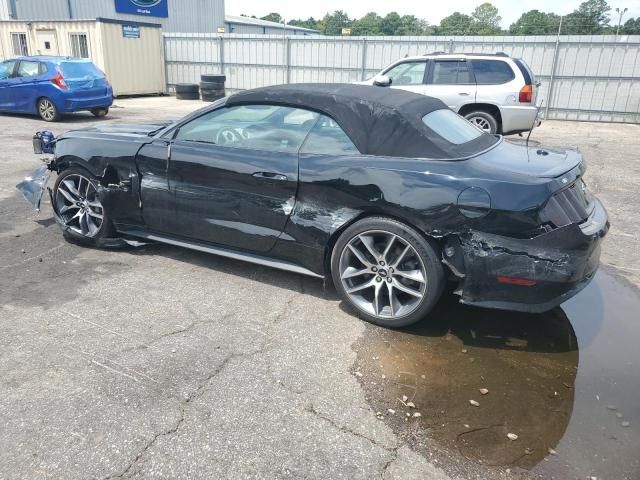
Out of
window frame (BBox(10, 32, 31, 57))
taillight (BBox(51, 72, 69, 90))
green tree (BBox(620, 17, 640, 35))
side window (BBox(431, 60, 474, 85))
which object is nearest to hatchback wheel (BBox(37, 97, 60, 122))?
taillight (BBox(51, 72, 69, 90))

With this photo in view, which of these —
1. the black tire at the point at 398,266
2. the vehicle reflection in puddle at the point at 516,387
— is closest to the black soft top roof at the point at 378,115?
the black tire at the point at 398,266

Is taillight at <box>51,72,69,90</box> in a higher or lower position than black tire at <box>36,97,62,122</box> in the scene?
higher

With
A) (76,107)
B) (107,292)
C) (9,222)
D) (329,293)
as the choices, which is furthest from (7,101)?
(329,293)

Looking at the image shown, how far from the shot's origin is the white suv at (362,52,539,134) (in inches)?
409

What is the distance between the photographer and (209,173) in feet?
13.4

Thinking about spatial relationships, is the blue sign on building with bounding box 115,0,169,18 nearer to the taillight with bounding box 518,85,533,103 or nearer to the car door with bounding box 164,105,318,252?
the taillight with bounding box 518,85,533,103

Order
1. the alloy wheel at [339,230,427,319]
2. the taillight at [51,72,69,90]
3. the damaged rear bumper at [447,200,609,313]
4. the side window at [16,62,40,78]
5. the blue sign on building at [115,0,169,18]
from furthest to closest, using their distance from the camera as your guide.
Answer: the blue sign on building at [115,0,169,18]
the side window at [16,62,40,78]
the taillight at [51,72,69,90]
the alloy wheel at [339,230,427,319]
the damaged rear bumper at [447,200,609,313]

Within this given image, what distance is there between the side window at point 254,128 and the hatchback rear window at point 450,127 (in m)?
0.87

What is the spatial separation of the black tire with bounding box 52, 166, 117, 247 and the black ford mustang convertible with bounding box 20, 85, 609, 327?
0.02 metres

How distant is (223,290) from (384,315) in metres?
1.31

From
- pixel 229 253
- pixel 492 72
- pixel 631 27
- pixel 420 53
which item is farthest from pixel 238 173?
pixel 631 27

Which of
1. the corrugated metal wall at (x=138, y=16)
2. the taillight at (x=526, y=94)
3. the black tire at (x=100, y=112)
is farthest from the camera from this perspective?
the corrugated metal wall at (x=138, y=16)

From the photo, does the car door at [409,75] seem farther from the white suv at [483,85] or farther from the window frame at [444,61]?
the window frame at [444,61]

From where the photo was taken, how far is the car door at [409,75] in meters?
11.1
